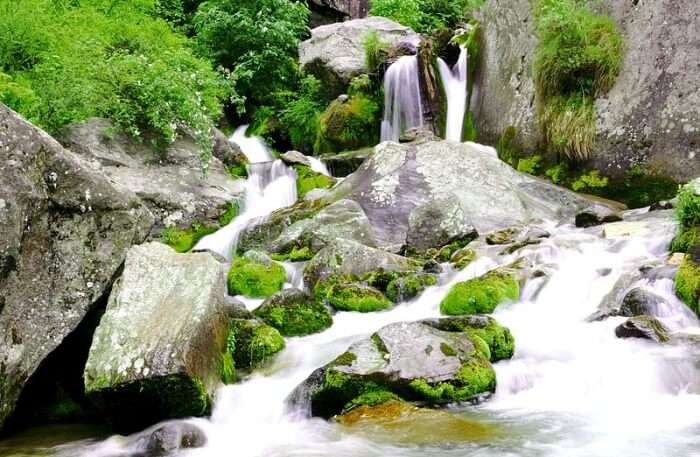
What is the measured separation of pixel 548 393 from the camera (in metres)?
5.55

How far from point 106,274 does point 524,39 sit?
11648mm

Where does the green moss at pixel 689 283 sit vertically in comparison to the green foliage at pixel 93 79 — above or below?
below

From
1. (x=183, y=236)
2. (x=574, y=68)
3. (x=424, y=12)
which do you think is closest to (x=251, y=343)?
(x=183, y=236)

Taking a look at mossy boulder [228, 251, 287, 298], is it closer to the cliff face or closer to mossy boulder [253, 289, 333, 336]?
mossy boulder [253, 289, 333, 336]

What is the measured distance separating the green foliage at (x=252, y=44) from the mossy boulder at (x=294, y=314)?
13991 millimetres

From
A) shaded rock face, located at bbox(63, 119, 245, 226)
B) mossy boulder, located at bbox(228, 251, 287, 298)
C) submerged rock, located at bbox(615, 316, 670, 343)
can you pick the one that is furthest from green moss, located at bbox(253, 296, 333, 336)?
shaded rock face, located at bbox(63, 119, 245, 226)

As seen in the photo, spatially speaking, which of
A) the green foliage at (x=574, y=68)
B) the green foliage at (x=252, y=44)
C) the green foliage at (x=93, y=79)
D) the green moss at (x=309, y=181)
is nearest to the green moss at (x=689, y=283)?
the green foliage at (x=574, y=68)

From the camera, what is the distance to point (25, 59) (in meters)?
12.3

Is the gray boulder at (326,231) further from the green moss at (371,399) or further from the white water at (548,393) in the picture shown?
the green moss at (371,399)

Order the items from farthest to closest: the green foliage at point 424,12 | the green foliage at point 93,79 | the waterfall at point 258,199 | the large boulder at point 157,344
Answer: the green foliage at point 424,12
the waterfall at point 258,199
the green foliage at point 93,79
the large boulder at point 157,344

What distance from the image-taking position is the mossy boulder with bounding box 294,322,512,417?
5.24 m

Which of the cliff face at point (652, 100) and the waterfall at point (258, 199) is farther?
the waterfall at point (258, 199)

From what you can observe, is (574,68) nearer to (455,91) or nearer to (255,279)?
(455,91)

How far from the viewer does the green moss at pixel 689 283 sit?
6391 millimetres
